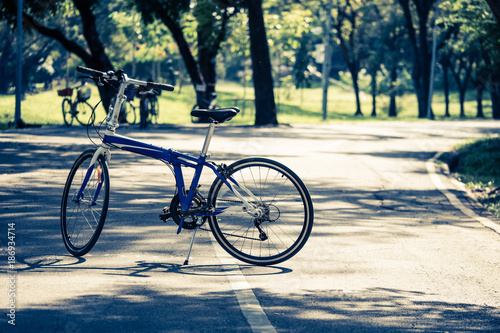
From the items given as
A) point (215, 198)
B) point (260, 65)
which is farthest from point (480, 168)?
point (260, 65)

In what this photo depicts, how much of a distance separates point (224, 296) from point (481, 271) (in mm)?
2335

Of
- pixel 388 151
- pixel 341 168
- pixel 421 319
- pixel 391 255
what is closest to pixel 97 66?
pixel 388 151

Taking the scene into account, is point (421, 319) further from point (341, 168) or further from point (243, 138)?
point (243, 138)

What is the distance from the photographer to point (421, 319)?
471 cm

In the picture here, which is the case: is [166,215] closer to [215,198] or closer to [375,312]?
[215,198]

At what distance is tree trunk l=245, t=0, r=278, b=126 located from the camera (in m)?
25.6

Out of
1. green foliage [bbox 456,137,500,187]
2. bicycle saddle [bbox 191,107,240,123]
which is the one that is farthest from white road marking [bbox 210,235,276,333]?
green foliage [bbox 456,137,500,187]

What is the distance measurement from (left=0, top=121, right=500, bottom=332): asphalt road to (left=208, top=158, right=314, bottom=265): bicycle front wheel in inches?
6.1

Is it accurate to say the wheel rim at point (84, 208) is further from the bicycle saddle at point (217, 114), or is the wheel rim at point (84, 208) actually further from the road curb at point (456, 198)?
the road curb at point (456, 198)

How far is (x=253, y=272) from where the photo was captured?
5789mm

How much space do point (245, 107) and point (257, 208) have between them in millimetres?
41102

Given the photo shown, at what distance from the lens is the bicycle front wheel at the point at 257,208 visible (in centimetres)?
584

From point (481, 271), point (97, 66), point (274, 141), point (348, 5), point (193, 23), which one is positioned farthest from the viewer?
point (348, 5)

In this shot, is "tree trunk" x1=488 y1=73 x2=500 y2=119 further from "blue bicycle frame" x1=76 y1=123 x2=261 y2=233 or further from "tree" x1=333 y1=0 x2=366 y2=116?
"blue bicycle frame" x1=76 y1=123 x2=261 y2=233
